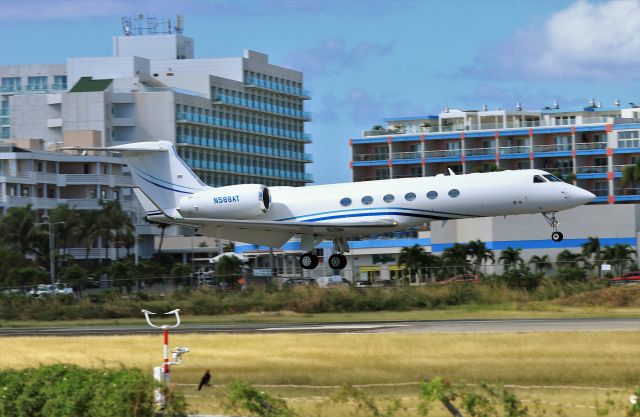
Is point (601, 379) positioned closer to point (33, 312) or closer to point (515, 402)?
point (515, 402)

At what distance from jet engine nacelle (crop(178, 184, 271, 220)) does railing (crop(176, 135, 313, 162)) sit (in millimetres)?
95794

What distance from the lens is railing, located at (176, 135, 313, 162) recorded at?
145 m

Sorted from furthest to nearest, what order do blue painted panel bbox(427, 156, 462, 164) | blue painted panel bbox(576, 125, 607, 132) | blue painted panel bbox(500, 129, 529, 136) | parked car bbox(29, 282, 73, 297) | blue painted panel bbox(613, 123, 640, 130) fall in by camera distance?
blue painted panel bbox(427, 156, 462, 164)
blue painted panel bbox(500, 129, 529, 136)
blue painted panel bbox(576, 125, 607, 132)
blue painted panel bbox(613, 123, 640, 130)
parked car bbox(29, 282, 73, 297)

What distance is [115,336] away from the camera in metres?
35.8

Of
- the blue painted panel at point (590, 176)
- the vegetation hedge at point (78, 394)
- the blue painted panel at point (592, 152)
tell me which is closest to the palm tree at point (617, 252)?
the blue painted panel at point (590, 176)

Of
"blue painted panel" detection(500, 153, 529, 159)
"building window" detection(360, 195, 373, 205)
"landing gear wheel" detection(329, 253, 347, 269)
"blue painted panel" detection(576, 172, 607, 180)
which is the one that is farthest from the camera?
"blue painted panel" detection(500, 153, 529, 159)

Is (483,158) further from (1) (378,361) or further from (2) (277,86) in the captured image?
(1) (378,361)

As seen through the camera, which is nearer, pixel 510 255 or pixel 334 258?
pixel 334 258

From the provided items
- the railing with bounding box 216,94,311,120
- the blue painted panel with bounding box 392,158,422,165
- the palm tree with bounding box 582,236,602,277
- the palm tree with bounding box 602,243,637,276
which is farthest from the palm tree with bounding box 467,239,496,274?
the railing with bounding box 216,94,311,120

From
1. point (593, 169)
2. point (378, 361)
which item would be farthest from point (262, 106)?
point (378, 361)

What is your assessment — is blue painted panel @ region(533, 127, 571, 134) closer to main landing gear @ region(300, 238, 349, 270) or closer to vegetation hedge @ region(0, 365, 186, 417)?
main landing gear @ region(300, 238, 349, 270)

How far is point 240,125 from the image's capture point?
156 m

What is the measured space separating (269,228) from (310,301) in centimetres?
531

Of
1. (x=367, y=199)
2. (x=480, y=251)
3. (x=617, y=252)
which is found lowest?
(x=617, y=252)
